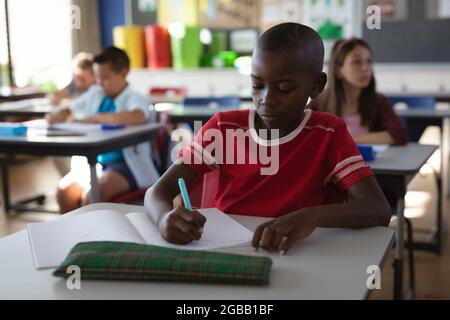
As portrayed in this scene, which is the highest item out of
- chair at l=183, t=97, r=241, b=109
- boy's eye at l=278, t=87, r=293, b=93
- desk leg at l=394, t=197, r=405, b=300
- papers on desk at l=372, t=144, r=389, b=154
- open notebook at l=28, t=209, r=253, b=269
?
boy's eye at l=278, t=87, r=293, b=93

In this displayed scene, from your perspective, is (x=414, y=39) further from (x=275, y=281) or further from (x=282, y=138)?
(x=275, y=281)

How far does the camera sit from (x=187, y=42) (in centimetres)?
618

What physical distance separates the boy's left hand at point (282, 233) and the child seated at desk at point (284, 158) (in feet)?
0.05

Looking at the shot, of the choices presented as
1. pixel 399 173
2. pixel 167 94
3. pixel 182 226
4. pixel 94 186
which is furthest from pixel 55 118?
pixel 167 94

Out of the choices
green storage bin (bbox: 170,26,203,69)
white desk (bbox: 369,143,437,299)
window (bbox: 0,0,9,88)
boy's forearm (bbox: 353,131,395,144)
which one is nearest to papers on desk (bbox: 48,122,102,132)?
boy's forearm (bbox: 353,131,395,144)

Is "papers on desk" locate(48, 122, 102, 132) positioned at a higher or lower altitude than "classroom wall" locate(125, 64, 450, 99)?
lower

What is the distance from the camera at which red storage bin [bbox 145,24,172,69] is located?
6.27 metres

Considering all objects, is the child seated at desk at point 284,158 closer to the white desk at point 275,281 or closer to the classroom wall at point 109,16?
the white desk at point 275,281

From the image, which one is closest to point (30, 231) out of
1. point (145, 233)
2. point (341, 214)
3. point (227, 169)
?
point (145, 233)

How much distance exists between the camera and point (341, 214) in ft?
3.81

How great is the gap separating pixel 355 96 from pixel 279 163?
1.56 m

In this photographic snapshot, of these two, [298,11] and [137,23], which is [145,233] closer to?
[298,11]

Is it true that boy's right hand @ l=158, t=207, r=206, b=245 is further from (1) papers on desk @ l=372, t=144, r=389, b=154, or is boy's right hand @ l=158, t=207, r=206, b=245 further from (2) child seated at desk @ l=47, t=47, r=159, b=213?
(2) child seated at desk @ l=47, t=47, r=159, b=213

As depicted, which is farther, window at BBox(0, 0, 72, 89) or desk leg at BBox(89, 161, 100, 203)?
window at BBox(0, 0, 72, 89)
